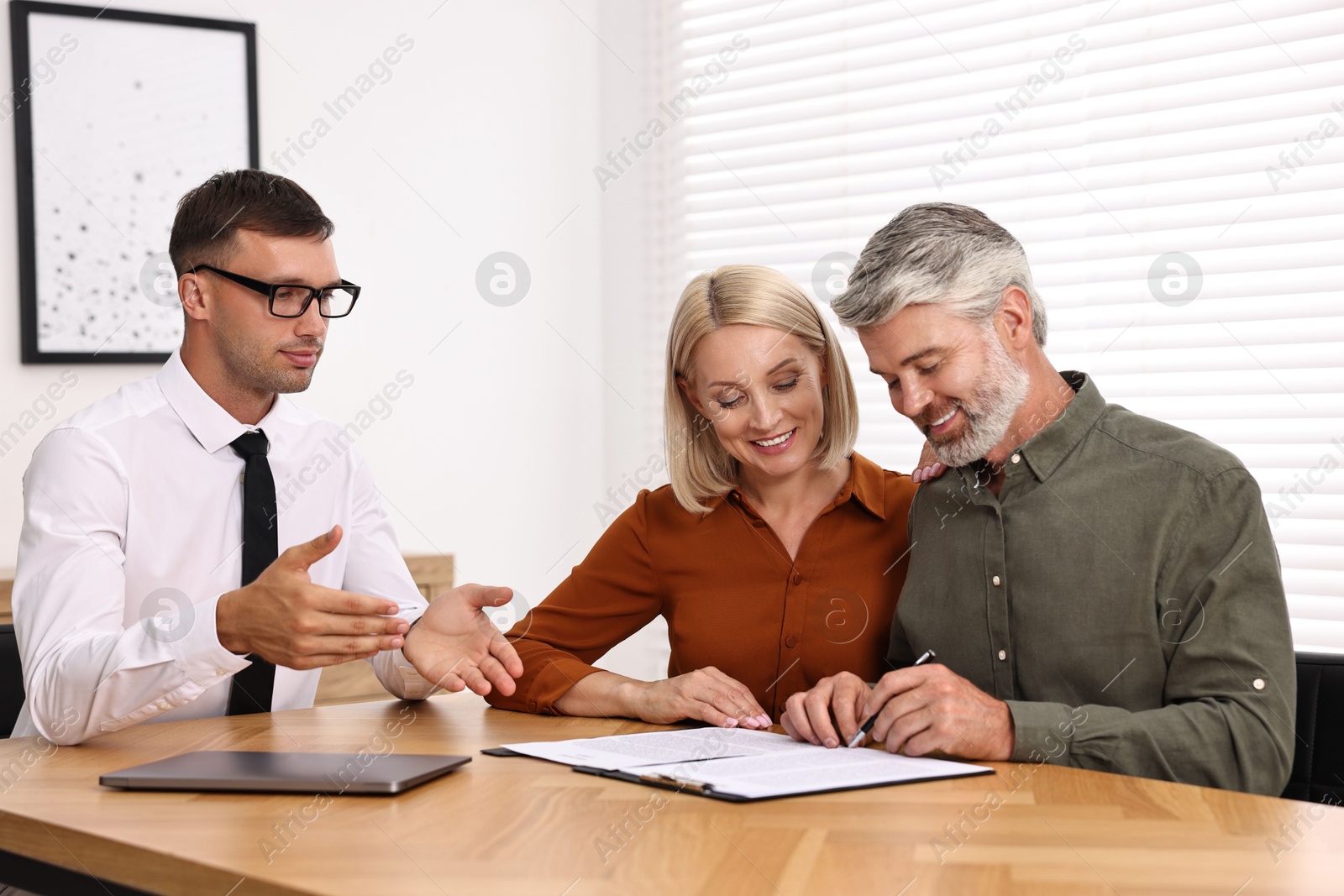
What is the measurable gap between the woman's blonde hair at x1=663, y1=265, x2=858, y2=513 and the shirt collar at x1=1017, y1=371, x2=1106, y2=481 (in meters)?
0.43

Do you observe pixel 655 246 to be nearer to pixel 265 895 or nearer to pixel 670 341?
pixel 670 341

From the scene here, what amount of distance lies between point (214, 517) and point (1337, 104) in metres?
2.85

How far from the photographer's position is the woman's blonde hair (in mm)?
2350

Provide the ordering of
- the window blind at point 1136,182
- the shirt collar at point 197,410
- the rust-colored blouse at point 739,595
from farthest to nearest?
1. the window blind at point 1136,182
2. the shirt collar at point 197,410
3. the rust-colored blouse at point 739,595

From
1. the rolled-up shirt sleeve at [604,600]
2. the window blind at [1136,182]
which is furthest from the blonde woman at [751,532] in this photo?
the window blind at [1136,182]

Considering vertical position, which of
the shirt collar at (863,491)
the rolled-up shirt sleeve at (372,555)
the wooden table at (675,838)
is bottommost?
the wooden table at (675,838)

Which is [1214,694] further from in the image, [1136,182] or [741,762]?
[1136,182]

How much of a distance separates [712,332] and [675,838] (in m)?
1.21

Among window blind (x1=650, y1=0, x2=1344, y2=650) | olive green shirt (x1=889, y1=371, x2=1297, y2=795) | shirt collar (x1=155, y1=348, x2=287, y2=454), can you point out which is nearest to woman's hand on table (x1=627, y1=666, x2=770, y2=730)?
olive green shirt (x1=889, y1=371, x2=1297, y2=795)

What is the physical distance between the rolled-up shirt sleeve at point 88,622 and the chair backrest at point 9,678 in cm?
4

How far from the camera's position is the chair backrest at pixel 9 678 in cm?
231

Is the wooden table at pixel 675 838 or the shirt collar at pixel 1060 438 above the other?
the shirt collar at pixel 1060 438

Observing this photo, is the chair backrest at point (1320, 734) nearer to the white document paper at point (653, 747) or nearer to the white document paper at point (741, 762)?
the white document paper at point (741, 762)

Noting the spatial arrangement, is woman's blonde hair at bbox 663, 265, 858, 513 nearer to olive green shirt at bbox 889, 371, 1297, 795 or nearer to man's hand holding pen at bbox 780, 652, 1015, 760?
olive green shirt at bbox 889, 371, 1297, 795
